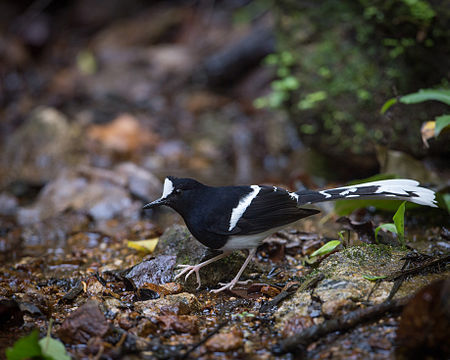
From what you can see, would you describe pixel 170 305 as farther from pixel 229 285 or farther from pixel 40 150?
pixel 40 150

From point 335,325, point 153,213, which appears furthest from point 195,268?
point 153,213

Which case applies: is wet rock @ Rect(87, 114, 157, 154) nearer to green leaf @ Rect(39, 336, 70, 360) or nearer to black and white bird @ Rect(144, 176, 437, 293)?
black and white bird @ Rect(144, 176, 437, 293)

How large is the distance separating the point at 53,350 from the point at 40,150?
A: 5.84 metres

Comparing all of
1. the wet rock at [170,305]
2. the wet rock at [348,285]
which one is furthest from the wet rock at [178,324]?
the wet rock at [348,285]

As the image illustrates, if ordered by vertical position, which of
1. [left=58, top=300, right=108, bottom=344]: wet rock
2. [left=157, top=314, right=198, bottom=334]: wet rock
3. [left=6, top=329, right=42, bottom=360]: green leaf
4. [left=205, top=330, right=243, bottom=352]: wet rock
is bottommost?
[left=205, top=330, right=243, bottom=352]: wet rock

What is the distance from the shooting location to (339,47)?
6.01m

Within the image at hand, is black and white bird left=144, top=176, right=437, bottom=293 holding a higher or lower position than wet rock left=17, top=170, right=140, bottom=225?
higher

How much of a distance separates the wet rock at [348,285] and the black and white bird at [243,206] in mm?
454

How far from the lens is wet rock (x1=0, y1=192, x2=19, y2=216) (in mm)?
6051

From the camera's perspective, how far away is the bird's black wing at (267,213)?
11.5ft

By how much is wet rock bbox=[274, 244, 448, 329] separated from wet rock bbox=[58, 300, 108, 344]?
108 centimetres

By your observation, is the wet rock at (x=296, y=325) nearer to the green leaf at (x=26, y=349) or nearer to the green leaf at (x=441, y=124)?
the green leaf at (x=26, y=349)

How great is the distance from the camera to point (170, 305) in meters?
3.02

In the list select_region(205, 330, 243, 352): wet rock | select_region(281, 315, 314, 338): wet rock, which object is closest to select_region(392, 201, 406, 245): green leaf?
select_region(281, 315, 314, 338): wet rock
